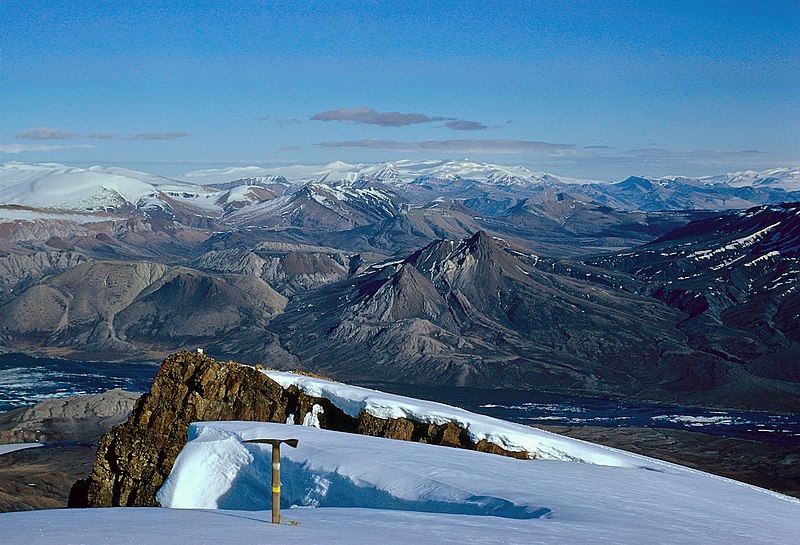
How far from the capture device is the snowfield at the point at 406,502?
49.2 feet

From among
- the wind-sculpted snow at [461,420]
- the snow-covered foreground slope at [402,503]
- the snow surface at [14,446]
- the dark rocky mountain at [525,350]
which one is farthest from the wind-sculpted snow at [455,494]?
the dark rocky mountain at [525,350]

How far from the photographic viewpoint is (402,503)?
19.7m

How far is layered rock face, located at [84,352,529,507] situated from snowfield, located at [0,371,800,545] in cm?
304

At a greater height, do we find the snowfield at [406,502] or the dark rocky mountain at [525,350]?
the snowfield at [406,502]

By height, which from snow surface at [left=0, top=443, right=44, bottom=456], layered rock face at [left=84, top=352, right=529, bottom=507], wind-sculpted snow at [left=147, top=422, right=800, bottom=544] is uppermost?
wind-sculpted snow at [left=147, top=422, right=800, bottom=544]

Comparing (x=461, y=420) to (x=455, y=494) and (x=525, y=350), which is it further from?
(x=525, y=350)

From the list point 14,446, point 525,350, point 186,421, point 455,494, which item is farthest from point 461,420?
point 525,350

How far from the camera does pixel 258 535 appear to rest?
14.5 meters

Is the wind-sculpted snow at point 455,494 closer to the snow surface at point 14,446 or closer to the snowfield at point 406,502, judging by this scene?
the snowfield at point 406,502

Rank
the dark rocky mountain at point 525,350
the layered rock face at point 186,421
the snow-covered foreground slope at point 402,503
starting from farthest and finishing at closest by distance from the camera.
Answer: the dark rocky mountain at point 525,350
the layered rock face at point 186,421
the snow-covered foreground slope at point 402,503

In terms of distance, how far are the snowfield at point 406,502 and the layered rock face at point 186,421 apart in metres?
3.04

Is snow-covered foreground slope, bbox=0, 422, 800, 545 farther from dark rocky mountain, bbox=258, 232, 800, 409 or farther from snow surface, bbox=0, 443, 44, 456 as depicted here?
dark rocky mountain, bbox=258, 232, 800, 409

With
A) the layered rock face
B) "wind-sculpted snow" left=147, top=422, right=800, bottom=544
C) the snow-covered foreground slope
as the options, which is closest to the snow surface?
the layered rock face

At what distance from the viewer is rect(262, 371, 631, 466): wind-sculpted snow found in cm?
3044
